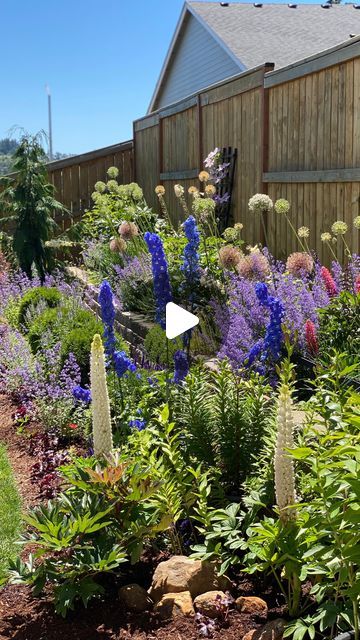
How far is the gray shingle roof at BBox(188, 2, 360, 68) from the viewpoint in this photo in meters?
18.0

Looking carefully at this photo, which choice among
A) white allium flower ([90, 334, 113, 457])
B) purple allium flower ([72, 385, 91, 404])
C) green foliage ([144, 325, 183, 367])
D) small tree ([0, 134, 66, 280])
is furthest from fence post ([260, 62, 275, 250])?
white allium flower ([90, 334, 113, 457])

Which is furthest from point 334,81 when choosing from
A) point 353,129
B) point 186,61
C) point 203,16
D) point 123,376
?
point 186,61

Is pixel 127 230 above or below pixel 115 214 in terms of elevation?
below

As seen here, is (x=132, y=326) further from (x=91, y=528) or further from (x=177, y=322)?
(x=91, y=528)

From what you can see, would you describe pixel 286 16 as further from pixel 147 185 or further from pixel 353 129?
pixel 353 129

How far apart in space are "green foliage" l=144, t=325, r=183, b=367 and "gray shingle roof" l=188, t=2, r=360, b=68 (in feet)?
45.0

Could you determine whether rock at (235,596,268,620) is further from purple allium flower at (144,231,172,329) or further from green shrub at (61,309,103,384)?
green shrub at (61,309,103,384)

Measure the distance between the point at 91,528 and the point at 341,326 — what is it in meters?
2.32

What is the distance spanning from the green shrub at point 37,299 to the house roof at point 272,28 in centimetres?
1180

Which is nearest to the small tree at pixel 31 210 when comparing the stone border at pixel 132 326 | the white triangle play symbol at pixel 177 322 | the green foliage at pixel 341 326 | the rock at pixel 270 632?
the stone border at pixel 132 326

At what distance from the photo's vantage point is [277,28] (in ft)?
63.5

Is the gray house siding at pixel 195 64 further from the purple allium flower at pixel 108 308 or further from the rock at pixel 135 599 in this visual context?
the rock at pixel 135 599

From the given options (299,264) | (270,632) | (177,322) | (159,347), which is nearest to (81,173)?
(299,264)

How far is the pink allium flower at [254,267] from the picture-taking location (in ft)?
17.9
